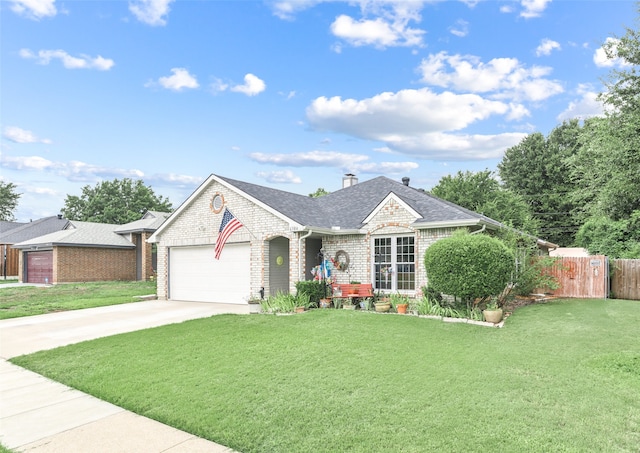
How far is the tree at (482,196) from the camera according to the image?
30023 mm

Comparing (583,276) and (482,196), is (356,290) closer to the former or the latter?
(583,276)

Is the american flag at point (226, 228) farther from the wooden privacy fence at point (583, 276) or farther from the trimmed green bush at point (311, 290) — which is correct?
the wooden privacy fence at point (583, 276)

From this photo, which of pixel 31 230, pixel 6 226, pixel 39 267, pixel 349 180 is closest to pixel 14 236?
pixel 31 230

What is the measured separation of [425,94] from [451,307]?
34.4 feet

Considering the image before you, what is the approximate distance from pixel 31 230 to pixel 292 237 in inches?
1367

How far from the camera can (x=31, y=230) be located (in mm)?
36250

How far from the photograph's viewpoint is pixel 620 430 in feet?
13.3

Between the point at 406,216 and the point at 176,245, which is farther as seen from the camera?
the point at 176,245

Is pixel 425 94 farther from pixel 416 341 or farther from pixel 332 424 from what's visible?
pixel 332 424

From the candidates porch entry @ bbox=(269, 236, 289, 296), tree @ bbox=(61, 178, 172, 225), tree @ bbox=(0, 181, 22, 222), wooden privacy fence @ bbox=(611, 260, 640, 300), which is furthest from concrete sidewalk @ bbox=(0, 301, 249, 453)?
tree @ bbox=(0, 181, 22, 222)

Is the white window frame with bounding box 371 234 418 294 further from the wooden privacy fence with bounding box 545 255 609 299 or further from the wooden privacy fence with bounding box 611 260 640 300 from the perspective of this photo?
the wooden privacy fence with bounding box 611 260 640 300

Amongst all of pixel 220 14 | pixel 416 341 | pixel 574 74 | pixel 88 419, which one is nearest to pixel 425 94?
pixel 574 74

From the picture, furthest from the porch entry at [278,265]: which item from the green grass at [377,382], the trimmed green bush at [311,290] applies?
the green grass at [377,382]

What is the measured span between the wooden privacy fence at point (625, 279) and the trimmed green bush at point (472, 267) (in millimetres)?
8689
